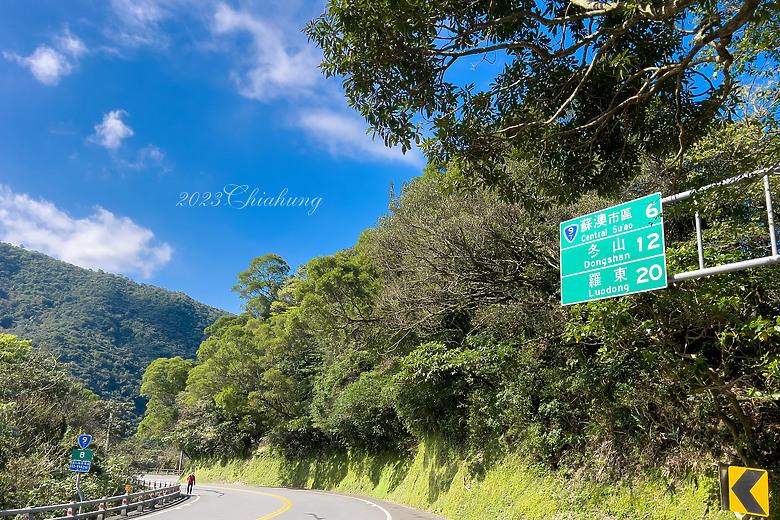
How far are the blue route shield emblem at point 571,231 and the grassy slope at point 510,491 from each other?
4.69 meters

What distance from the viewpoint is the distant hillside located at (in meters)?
82.4

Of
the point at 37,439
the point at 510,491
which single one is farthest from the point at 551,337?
the point at 37,439

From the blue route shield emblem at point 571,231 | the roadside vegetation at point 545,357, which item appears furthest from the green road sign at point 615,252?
the roadside vegetation at point 545,357

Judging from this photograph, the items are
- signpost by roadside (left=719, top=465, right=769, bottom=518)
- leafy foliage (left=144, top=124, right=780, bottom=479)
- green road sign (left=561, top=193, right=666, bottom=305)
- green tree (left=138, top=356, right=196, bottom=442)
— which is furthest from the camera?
green tree (left=138, top=356, right=196, bottom=442)

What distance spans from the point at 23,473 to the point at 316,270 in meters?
12.0

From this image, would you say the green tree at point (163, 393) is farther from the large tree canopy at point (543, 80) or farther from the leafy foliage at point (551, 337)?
the large tree canopy at point (543, 80)

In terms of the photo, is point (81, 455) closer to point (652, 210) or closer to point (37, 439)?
point (37, 439)

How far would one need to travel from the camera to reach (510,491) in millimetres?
12547

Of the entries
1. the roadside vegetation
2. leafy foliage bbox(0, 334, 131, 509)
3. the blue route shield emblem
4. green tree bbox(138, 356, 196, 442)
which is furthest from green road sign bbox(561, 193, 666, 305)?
green tree bbox(138, 356, 196, 442)

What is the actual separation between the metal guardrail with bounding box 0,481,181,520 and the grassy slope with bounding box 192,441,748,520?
8636mm

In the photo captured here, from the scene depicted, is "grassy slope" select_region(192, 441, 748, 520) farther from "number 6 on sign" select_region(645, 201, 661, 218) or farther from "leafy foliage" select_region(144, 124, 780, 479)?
"number 6 on sign" select_region(645, 201, 661, 218)

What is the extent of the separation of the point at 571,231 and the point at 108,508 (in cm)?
1449

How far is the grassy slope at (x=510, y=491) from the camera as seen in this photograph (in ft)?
28.7

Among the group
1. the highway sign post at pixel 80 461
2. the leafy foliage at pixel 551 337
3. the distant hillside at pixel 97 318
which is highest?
the distant hillside at pixel 97 318
